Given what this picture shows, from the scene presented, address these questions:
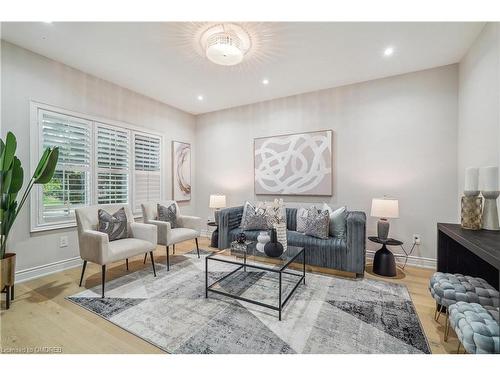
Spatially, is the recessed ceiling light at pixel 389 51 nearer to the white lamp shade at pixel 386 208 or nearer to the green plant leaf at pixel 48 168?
the white lamp shade at pixel 386 208

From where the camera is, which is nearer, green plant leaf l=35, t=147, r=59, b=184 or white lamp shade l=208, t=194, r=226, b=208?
green plant leaf l=35, t=147, r=59, b=184

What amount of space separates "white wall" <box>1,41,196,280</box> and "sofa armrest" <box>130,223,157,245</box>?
910mm

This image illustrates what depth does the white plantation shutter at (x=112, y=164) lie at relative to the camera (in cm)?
328

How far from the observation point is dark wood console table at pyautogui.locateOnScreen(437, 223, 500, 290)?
1547mm

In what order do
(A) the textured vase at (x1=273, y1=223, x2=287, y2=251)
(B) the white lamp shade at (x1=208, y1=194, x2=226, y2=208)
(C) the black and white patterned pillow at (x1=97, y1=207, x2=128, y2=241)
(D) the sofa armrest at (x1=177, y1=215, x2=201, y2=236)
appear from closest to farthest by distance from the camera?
1. (A) the textured vase at (x1=273, y1=223, x2=287, y2=251)
2. (C) the black and white patterned pillow at (x1=97, y1=207, x2=128, y2=241)
3. (D) the sofa armrest at (x1=177, y1=215, x2=201, y2=236)
4. (B) the white lamp shade at (x1=208, y1=194, x2=226, y2=208)

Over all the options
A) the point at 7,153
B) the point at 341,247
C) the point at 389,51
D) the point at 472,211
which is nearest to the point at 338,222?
the point at 341,247

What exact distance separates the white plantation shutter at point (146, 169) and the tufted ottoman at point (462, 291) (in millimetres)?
3969

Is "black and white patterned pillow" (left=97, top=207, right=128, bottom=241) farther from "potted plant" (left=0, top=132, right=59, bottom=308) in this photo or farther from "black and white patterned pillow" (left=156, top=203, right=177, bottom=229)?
"potted plant" (left=0, top=132, right=59, bottom=308)

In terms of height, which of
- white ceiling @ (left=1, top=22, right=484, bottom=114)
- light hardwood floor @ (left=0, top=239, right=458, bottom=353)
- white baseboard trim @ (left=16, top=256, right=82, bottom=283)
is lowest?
light hardwood floor @ (left=0, top=239, right=458, bottom=353)

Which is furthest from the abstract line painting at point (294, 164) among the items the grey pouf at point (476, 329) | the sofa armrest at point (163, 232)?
the grey pouf at point (476, 329)

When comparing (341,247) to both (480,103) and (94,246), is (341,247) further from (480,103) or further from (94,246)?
(94,246)

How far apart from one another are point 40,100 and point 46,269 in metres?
2.05

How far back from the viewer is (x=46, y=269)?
2719mm

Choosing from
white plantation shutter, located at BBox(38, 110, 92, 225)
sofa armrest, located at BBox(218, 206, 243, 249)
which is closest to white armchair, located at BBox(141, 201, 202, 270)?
sofa armrest, located at BBox(218, 206, 243, 249)
